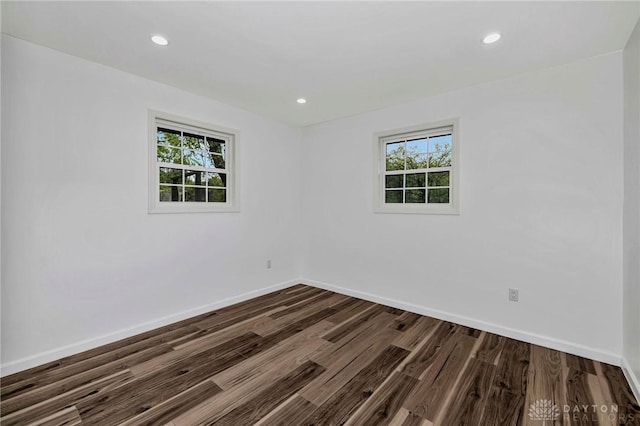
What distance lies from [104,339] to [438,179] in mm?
3746

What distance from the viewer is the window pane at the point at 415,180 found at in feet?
11.4

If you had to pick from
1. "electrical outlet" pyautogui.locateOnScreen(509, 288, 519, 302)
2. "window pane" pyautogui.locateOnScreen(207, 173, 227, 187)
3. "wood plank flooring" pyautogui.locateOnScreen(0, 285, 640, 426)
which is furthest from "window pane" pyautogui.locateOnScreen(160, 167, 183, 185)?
"electrical outlet" pyautogui.locateOnScreen(509, 288, 519, 302)

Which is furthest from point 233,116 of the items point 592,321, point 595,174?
point 592,321

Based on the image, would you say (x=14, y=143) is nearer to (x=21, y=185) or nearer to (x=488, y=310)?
(x=21, y=185)

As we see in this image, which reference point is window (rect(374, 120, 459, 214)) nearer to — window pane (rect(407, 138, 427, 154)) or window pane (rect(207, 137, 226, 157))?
window pane (rect(407, 138, 427, 154))

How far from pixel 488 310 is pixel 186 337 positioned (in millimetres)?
3010

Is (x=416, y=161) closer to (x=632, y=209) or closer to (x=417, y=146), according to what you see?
(x=417, y=146)

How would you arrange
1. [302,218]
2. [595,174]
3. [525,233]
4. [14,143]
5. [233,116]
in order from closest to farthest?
[14,143] < [595,174] < [525,233] < [233,116] < [302,218]

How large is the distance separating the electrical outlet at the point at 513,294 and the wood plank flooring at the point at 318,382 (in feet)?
1.25

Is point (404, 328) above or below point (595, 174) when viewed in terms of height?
below

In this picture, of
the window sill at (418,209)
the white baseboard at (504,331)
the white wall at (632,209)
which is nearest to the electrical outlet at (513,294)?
the white baseboard at (504,331)

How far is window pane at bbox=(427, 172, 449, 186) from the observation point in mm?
3279

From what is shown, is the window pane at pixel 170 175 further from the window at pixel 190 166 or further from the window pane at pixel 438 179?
the window pane at pixel 438 179

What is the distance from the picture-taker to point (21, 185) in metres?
2.20
